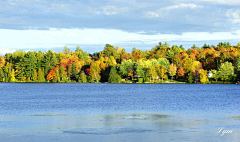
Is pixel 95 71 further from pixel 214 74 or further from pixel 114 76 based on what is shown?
pixel 214 74

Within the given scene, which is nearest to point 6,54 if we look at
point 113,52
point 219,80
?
point 113,52

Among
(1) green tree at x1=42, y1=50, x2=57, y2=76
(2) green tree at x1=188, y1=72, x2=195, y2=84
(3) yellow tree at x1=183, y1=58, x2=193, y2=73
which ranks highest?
(1) green tree at x1=42, y1=50, x2=57, y2=76

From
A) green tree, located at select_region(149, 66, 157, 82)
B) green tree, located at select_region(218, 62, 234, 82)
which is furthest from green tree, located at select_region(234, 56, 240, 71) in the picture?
green tree, located at select_region(149, 66, 157, 82)

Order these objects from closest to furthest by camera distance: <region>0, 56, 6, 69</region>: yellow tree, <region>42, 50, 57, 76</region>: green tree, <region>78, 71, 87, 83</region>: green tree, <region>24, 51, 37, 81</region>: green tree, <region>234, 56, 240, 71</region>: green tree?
<region>234, 56, 240, 71</region>: green tree, <region>78, 71, 87, 83</region>: green tree, <region>24, 51, 37, 81</region>: green tree, <region>42, 50, 57, 76</region>: green tree, <region>0, 56, 6, 69</region>: yellow tree

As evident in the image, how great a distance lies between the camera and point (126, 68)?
15338 centimetres

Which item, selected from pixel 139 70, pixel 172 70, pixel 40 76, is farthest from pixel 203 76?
pixel 40 76

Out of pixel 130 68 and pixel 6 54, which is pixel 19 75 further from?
pixel 130 68

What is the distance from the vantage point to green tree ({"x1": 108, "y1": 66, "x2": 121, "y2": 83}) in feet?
495

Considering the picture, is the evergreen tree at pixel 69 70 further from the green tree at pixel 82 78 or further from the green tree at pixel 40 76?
the green tree at pixel 40 76

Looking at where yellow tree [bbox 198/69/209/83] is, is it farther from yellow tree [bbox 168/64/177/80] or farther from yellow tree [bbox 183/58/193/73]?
yellow tree [bbox 168/64/177/80]

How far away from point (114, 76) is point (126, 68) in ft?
23.3

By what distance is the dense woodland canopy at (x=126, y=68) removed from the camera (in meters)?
144

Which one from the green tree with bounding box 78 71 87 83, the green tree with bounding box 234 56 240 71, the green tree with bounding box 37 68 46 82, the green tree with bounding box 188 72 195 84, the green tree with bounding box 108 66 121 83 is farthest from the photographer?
the green tree with bounding box 37 68 46 82

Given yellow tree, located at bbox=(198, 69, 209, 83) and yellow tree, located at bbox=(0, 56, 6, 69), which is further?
yellow tree, located at bbox=(0, 56, 6, 69)
